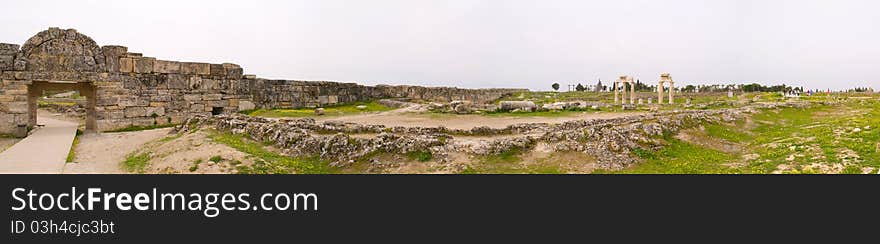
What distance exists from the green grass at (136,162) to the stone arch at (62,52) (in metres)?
7.37

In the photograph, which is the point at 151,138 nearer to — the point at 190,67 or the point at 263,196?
the point at 190,67

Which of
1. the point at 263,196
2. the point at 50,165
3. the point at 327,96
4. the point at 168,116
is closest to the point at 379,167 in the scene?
the point at 263,196

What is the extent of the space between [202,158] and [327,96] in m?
14.4

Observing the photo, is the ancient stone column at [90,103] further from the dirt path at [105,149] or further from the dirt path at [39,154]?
the dirt path at [39,154]

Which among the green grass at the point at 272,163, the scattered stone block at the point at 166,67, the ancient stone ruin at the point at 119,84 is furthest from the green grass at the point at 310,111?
the green grass at the point at 272,163

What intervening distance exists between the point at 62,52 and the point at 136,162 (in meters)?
8.69

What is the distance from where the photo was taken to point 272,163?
32.7 ft

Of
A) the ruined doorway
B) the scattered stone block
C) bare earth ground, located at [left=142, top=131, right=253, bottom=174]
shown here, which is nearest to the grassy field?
bare earth ground, located at [left=142, top=131, right=253, bottom=174]

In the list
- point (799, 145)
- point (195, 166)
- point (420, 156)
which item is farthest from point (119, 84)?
point (799, 145)

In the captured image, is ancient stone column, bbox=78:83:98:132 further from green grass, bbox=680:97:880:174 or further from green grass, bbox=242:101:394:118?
green grass, bbox=680:97:880:174

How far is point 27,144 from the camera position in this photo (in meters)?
12.8

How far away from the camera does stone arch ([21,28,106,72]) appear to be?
52.2ft

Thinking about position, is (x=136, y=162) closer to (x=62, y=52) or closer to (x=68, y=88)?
(x=62, y=52)

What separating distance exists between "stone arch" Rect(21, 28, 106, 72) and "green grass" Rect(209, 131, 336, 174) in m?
8.34
